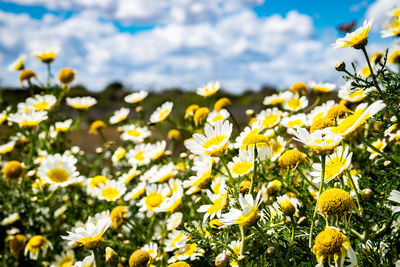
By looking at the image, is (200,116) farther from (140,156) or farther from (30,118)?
(30,118)

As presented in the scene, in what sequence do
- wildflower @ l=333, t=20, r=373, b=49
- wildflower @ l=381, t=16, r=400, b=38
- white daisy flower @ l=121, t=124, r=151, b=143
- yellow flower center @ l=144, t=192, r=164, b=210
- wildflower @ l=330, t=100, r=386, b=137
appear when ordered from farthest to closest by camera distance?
Answer: white daisy flower @ l=121, t=124, r=151, b=143
yellow flower center @ l=144, t=192, r=164, b=210
wildflower @ l=381, t=16, r=400, b=38
wildflower @ l=333, t=20, r=373, b=49
wildflower @ l=330, t=100, r=386, b=137

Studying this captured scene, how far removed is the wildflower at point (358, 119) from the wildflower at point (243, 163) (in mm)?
352

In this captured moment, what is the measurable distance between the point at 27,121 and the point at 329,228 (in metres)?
2.45

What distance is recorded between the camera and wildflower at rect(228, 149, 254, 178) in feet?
4.92

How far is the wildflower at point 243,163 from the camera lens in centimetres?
150

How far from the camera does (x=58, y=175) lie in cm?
252

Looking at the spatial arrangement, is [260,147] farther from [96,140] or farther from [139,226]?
[96,140]

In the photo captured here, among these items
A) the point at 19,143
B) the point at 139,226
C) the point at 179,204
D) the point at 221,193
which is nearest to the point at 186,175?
the point at 139,226

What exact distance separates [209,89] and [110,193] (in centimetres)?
110

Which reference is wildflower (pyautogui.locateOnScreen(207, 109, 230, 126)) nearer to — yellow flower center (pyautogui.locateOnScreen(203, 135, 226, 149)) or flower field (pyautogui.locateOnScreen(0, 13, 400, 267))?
flower field (pyautogui.locateOnScreen(0, 13, 400, 267))

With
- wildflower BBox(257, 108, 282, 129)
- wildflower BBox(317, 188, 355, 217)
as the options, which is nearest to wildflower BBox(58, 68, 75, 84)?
wildflower BBox(257, 108, 282, 129)

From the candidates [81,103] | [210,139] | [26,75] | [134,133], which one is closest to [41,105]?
[81,103]

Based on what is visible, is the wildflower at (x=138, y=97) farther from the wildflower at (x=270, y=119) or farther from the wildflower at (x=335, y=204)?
the wildflower at (x=335, y=204)

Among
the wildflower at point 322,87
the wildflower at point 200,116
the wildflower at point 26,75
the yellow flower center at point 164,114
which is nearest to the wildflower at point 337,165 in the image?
the wildflower at point 200,116
